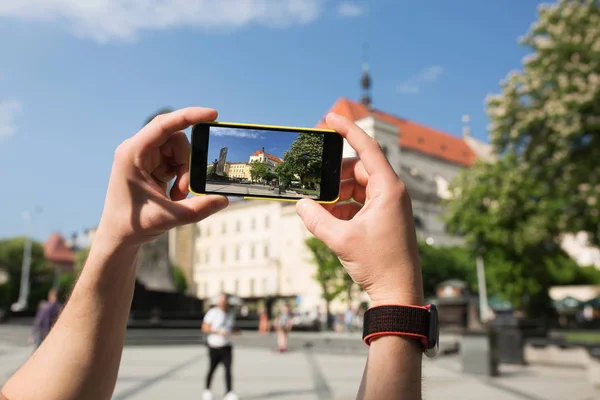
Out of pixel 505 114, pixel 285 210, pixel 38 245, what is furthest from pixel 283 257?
pixel 505 114

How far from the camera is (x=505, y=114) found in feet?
62.2

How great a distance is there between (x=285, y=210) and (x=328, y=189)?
6656cm

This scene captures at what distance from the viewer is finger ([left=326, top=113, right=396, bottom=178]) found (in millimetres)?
1393

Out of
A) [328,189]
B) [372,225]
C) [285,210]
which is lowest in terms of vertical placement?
[372,225]

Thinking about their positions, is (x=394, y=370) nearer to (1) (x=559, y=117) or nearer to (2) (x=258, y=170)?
(2) (x=258, y=170)

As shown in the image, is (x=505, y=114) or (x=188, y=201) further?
(x=505, y=114)

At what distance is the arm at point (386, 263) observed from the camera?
4.16 feet

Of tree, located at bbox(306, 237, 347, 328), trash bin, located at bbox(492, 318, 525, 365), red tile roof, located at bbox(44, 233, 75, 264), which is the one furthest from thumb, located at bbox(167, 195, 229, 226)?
red tile roof, located at bbox(44, 233, 75, 264)

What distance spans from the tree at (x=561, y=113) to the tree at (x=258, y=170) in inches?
662

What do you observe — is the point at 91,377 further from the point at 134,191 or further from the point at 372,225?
the point at 372,225

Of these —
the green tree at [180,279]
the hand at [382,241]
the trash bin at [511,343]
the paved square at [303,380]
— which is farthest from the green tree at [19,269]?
the hand at [382,241]

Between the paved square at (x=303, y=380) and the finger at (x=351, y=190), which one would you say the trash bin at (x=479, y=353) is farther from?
the finger at (x=351, y=190)

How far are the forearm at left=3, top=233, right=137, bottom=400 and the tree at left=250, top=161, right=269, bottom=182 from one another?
0.42 meters

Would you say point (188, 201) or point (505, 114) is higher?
point (505, 114)
